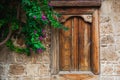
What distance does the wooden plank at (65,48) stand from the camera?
5070mm

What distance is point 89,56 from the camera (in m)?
5.08

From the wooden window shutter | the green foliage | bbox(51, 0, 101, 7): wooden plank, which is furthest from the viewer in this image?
the wooden window shutter

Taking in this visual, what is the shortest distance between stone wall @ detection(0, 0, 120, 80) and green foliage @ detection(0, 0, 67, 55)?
188mm

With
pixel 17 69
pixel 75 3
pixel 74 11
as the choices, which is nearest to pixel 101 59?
pixel 74 11

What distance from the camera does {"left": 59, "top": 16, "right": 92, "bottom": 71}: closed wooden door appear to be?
5070mm

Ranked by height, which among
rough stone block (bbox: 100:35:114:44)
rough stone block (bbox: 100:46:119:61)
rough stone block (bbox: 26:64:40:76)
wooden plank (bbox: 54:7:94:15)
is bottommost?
rough stone block (bbox: 26:64:40:76)

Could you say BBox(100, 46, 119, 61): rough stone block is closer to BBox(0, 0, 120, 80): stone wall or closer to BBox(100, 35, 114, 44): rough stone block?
BBox(0, 0, 120, 80): stone wall

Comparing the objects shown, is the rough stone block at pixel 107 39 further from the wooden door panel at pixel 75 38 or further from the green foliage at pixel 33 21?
the green foliage at pixel 33 21

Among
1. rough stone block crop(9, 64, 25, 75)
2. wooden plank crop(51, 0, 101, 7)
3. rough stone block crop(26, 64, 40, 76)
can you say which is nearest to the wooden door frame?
wooden plank crop(51, 0, 101, 7)

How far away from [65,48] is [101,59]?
2.25ft

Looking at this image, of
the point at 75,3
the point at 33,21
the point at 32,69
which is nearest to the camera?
the point at 33,21

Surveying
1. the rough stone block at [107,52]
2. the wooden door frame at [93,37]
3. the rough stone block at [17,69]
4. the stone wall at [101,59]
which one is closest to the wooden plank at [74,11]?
the wooden door frame at [93,37]

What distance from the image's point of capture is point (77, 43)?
16.6ft

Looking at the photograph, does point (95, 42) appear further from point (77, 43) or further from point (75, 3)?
point (75, 3)
